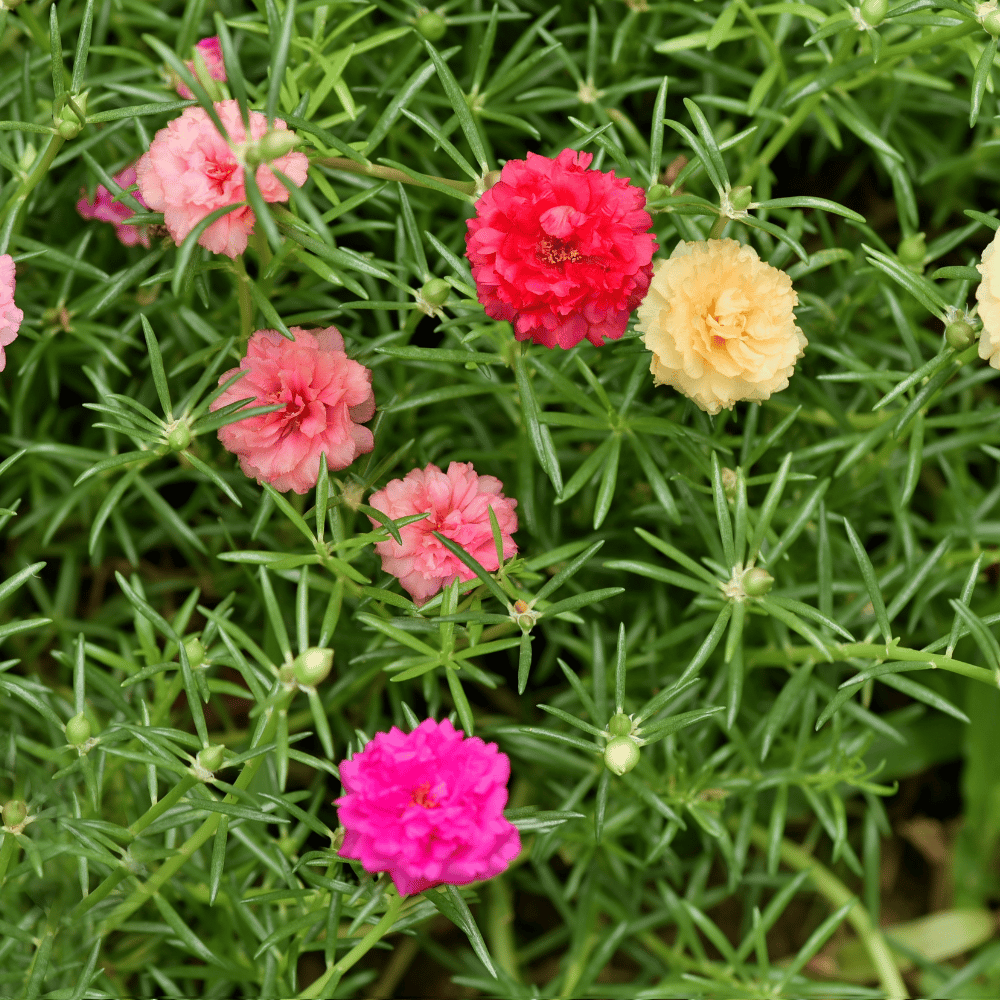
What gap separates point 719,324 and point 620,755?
1.55ft

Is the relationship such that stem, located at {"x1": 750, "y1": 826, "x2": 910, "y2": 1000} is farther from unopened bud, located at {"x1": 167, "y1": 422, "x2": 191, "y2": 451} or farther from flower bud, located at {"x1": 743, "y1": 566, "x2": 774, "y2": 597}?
unopened bud, located at {"x1": 167, "y1": 422, "x2": 191, "y2": 451}

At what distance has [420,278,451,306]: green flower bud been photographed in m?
1.14

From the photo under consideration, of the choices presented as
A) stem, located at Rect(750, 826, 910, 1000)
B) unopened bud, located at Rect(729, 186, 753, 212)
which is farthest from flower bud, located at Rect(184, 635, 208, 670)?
stem, located at Rect(750, 826, 910, 1000)

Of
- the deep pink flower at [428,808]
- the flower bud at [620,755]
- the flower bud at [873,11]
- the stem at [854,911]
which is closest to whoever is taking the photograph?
the deep pink flower at [428,808]

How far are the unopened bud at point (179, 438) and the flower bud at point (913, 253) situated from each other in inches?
39.2

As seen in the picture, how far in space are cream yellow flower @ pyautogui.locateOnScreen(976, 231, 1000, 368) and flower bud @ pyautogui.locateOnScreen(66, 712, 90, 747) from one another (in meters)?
1.08

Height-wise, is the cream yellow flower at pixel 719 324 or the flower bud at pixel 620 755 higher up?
the cream yellow flower at pixel 719 324

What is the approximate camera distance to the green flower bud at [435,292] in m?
1.14

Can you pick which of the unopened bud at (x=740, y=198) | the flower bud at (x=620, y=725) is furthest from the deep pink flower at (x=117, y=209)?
the flower bud at (x=620, y=725)

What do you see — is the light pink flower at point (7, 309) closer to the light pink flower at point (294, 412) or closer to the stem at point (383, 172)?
the light pink flower at point (294, 412)

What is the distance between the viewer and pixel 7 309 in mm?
1062

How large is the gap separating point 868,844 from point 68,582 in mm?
1447

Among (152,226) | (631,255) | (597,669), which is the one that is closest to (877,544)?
(597,669)

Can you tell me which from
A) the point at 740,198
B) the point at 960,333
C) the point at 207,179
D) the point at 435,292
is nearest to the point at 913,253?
the point at 960,333
